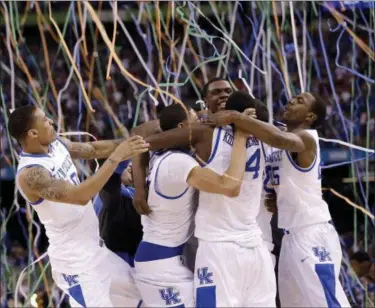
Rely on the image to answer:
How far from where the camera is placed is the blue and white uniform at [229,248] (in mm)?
4789

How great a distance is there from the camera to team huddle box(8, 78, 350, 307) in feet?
15.6

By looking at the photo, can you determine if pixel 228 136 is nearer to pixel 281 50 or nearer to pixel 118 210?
pixel 118 210

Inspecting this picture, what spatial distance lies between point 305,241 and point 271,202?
326 millimetres

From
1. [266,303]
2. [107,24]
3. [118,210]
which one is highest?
[107,24]

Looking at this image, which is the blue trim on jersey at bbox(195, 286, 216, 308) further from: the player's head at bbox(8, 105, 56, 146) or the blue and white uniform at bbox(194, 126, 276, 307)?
the player's head at bbox(8, 105, 56, 146)

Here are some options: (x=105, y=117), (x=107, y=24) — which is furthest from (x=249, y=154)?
(x=107, y=24)

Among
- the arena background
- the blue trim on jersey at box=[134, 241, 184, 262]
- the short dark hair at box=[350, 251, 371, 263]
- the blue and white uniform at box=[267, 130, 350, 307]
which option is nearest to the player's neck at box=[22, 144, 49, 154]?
the blue trim on jersey at box=[134, 241, 184, 262]

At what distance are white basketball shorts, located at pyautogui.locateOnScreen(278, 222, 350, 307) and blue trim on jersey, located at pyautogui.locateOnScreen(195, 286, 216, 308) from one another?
0.58m

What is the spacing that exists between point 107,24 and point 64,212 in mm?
5409

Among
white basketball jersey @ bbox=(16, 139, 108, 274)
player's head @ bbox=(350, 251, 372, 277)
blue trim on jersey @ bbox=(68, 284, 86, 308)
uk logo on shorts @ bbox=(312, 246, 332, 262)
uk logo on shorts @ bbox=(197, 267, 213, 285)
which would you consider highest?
white basketball jersey @ bbox=(16, 139, 108, 274)

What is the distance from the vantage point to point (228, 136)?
16.1 feet

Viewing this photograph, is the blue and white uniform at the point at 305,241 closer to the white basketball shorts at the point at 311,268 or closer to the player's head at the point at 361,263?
the white basketball shorts at the point at 311,268

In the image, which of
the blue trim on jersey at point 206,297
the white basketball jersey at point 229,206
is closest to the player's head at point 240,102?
the white basketball jersey at point 229,206

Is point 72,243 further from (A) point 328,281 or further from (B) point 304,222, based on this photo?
(A) point 328,281
